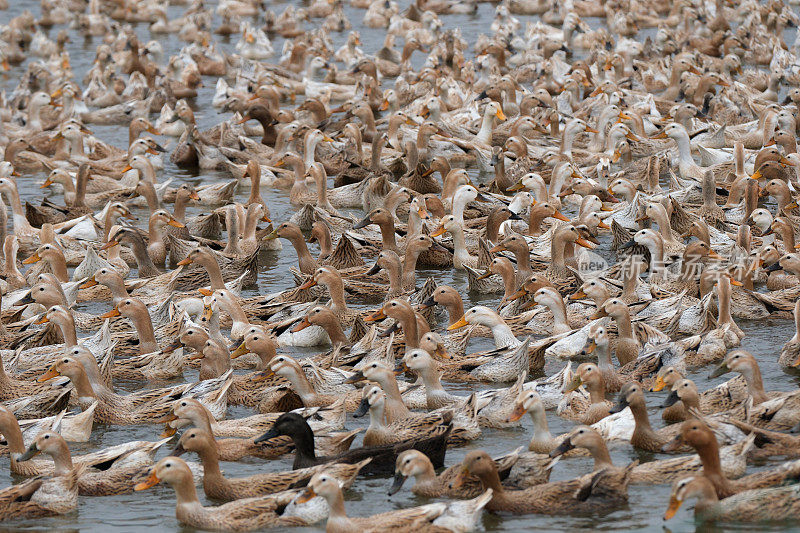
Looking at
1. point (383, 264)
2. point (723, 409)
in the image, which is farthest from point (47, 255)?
point (723, 409)

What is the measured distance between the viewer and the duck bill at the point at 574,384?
35.3ft

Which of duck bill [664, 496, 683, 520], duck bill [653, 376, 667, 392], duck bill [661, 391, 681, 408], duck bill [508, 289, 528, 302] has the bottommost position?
duck bill [508, 289, 528, 302]

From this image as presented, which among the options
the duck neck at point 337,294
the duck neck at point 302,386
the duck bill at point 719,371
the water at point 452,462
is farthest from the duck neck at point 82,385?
the duck bill at point 719,371

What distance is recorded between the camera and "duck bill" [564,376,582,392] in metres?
10.8

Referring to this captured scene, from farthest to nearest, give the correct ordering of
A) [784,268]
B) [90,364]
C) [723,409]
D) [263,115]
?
[263,115]
[784,268]
[90,364]
[723,409]

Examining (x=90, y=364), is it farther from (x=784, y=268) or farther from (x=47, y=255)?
(x=784, y=268)

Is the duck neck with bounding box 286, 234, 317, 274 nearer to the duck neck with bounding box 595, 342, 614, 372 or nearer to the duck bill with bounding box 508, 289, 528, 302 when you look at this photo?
the duck bill with bounding box 508, 289, 528, 302

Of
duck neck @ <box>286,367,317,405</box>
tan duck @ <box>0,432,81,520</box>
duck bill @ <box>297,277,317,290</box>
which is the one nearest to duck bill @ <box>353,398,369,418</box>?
duck neck @ <box>286,367,317,405</box>

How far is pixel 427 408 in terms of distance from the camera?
1130 cm

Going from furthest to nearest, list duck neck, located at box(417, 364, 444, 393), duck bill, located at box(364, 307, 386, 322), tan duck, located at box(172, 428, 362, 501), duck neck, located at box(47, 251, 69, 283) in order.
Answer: duck neck, located at box(47, 251, 69, 283)
duck bill, located at box(364, 307, 386, 322)
duck neck, located at box(417, 364, 444, 393)
tan duck, located at box(172, 428, 362, 501)

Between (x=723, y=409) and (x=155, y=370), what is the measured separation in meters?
5.44

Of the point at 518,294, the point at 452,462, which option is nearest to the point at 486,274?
the point at 518,294

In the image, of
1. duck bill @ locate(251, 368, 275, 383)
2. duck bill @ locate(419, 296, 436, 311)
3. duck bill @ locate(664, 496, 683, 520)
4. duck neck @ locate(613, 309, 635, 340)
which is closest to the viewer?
duck bill @ locate(664, 496, 683, 520)

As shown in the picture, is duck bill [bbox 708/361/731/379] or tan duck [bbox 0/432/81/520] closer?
tan duck [bbox 0/432/81/520]
